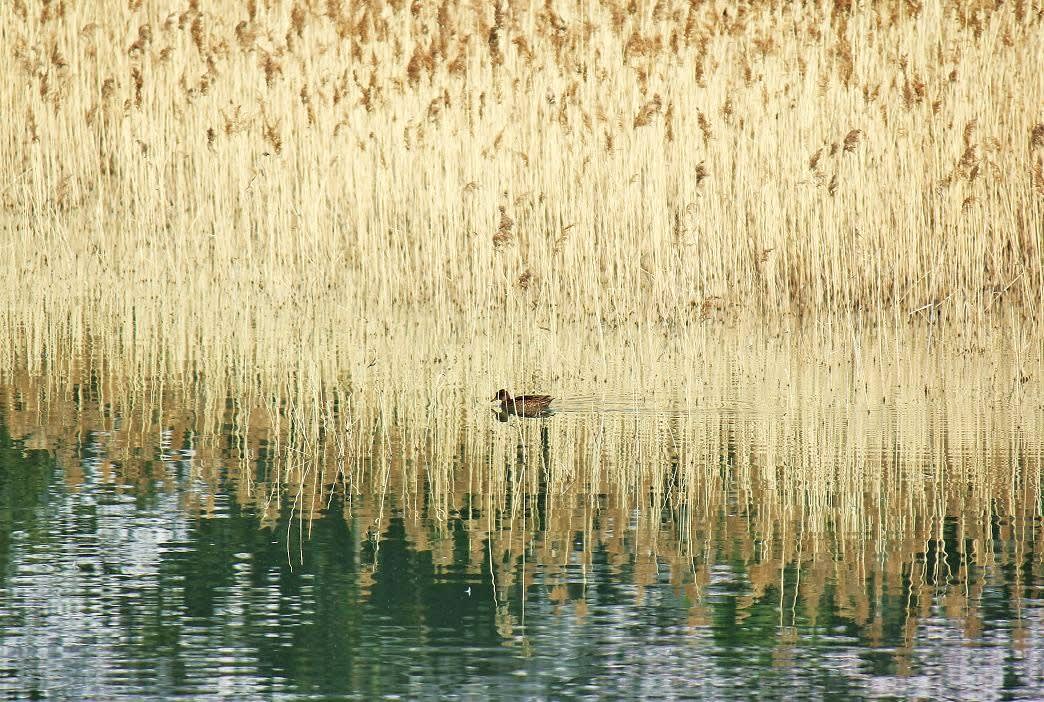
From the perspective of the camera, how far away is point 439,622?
410 centimetres

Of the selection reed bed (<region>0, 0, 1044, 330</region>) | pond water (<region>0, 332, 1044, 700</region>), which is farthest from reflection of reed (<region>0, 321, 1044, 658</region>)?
reed bed (<region>0, 0, 1044, 330</region>)

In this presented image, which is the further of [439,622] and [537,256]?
[537,256]

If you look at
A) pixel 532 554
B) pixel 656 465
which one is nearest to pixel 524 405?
pixel 656 465

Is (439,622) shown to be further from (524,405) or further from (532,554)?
(524,405)

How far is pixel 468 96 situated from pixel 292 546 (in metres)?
5.39

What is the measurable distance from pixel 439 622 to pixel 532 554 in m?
0.66

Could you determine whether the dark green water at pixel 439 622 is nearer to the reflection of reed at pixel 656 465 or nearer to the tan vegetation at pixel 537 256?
the reflection of reed at pixel 656 465

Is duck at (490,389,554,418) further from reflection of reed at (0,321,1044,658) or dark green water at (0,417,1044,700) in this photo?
dark green water at (0,417,1044,700)

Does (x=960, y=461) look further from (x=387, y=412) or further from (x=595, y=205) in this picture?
(x=595, y=205)

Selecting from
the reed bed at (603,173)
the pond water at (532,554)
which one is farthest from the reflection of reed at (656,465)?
the reed bed at (603,173)

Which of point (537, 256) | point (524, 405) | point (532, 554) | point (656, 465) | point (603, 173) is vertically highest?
point (603, 173)

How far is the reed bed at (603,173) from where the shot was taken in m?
9.07

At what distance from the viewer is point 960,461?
19.2 feet

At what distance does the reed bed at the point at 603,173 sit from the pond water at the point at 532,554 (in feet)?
7.54
